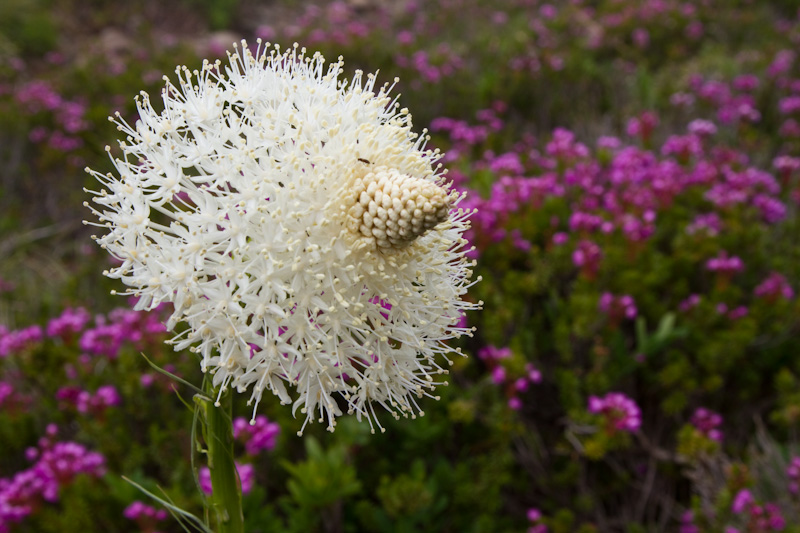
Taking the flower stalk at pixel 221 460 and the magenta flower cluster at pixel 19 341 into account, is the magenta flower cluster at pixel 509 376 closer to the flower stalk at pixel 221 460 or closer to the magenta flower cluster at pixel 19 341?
the flower stalk at pixel 221 460

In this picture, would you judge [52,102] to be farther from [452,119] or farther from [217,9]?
[217,9]

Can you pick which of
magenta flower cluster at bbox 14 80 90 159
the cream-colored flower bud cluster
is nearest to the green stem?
the cream-colored flower bud cluster

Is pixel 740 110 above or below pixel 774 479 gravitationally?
above

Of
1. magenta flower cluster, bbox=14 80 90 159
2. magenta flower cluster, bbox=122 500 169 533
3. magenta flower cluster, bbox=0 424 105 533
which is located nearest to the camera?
magenta flower cluster, bbox=122 500 169 533

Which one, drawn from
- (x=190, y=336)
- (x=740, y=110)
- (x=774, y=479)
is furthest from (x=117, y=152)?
(x=740, y=110)

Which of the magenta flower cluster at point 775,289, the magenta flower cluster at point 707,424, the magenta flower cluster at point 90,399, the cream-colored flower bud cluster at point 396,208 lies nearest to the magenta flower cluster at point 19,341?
the magenta flower cluster at point 90,399

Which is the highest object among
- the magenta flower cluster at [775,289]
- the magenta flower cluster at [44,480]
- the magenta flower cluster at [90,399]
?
the magenta flower cluster at [90,399]

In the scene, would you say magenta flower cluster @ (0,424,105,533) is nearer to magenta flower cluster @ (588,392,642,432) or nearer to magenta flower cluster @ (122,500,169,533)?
magenta flower cluster @ (122,500,169,533)
